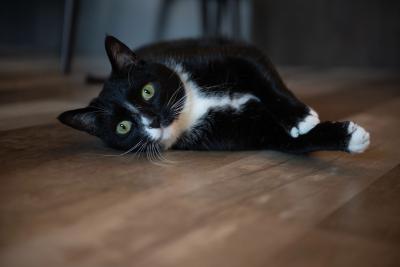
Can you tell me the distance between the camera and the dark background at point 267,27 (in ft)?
10.9

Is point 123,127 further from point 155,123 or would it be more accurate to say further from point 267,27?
point 267,27

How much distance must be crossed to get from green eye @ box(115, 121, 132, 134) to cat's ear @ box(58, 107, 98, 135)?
0.26 ft

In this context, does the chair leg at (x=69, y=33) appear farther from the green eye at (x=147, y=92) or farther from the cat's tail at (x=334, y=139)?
the cat's tail at (x=334, y=139)

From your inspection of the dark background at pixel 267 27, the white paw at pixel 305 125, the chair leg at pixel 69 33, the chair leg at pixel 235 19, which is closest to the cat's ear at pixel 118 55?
the white paw at pixel 305 125

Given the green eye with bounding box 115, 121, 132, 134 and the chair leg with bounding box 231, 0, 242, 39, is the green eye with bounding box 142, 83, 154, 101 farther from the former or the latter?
the chair leg with bounding box 231, 0, 242, 39

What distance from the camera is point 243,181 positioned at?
3.59 feet

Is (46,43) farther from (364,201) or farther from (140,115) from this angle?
(364,201)

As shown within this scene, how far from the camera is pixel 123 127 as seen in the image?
4.36ft

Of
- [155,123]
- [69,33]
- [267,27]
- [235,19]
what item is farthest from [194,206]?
[267,27]

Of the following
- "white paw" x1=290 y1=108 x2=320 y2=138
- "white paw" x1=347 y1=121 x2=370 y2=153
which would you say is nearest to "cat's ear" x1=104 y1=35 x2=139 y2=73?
"white paw" x1=290 y1=108 x2=320 y2=138

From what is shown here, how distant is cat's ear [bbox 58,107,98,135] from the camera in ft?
4.39

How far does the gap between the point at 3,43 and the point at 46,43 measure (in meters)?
0.38

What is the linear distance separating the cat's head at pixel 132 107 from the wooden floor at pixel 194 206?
0.06 m

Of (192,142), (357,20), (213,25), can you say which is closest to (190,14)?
(213,25)
